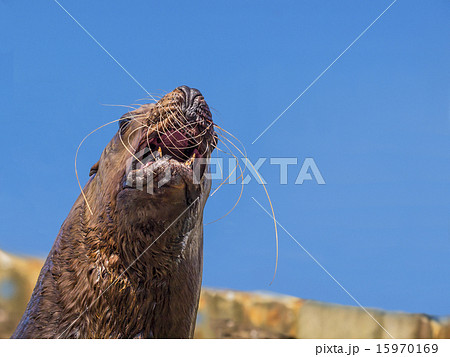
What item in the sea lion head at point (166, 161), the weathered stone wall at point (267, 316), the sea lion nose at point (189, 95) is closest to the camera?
the sea lion head at point (166, 161)

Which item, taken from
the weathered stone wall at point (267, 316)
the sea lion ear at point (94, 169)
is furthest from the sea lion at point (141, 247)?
the weathered stone wall at point (267, 316)

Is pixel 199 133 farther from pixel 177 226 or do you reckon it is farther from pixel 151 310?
pixel 151 310

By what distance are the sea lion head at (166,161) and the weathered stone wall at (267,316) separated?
402 centimetres

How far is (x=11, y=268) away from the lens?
6.20 meters

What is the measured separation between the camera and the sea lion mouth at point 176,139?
2.42m

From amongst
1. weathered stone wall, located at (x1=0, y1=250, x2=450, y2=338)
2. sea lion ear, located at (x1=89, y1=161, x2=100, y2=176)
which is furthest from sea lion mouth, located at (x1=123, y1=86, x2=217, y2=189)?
weathered stone wall, located at (x1=0, y1=250, x2=450, y2=338)

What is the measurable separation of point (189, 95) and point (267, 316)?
4.44 metres

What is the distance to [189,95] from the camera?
2.51 m

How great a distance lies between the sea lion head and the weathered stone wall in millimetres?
4016

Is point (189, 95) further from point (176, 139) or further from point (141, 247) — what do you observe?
point (141, 247)

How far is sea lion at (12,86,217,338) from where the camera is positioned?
2443mm

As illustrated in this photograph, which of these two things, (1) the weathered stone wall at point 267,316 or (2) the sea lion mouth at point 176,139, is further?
(1) the weathered stone wall at point 267,316

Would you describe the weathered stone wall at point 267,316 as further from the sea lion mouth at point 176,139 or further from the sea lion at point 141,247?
the sea lion mouth at point 176,139

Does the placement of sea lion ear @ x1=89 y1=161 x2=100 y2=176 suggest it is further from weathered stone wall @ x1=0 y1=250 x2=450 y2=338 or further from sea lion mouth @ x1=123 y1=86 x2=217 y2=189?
weathered stone wall @ x1=0 y1=250 x2=450 y2=338
